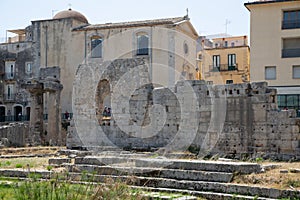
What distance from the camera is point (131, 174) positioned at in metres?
11.9

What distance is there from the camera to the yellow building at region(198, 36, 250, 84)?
138 feet

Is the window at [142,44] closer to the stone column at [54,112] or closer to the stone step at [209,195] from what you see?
the stone column at [54,112]

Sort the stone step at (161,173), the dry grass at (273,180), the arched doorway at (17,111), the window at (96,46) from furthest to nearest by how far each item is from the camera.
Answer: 1. the arched doorway at (17,111)
2. the window at (96,46)
3. the stone step at (161,173)
4. the dry grass at (273,180)

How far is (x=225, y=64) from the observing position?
42719 mm

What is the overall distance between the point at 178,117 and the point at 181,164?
521cm

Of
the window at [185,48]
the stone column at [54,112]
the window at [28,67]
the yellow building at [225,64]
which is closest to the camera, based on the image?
the stone column at [54,112]

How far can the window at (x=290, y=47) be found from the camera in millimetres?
32406

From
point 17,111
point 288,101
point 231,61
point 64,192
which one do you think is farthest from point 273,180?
Answer: point 17,111

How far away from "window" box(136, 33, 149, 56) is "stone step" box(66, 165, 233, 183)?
26.5 m

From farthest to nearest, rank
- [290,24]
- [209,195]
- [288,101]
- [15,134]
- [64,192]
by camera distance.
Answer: [290,24] → [288,101] → [15,134] → [209,195] → [64,192]

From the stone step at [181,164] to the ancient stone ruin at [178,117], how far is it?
3.71 m

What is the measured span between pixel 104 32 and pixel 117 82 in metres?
22.9

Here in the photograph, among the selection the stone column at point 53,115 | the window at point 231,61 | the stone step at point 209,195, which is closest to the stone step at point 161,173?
the stone step at point 209,195

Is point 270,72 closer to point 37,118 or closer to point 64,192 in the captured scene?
point 37,118
